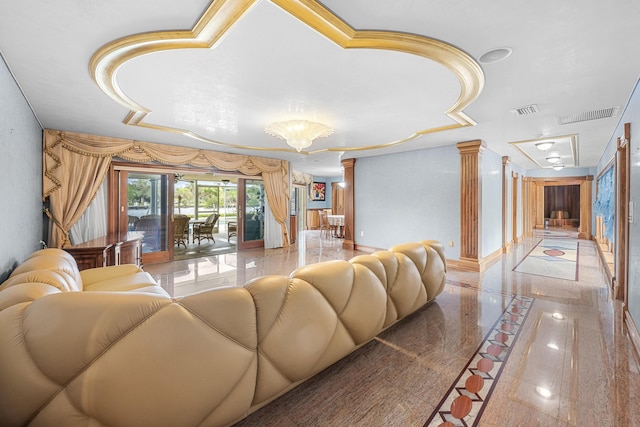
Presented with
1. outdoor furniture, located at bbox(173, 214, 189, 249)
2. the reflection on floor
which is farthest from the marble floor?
outdoor furniture, located at bbox(173, 214, 189, 249)

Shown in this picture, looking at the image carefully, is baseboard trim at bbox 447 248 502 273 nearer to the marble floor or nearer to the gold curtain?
the marble floor

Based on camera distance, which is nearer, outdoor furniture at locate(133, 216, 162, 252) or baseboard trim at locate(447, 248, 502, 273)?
baseboard trim at locate(447, 248, 502, 273)

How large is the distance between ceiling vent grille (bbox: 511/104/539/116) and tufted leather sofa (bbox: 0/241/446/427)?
10.5 feet

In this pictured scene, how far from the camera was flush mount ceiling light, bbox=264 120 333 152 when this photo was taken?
373 cm

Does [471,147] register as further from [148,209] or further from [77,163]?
[77,163]

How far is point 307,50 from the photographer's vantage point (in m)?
2.09

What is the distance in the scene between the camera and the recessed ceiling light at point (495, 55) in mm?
2057

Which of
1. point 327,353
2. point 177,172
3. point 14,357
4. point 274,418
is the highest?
point 177,172

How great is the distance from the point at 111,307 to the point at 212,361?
1.61 feet

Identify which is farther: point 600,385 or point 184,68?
point 184,68

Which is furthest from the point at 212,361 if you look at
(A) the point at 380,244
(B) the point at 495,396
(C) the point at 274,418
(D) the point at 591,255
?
(D) the point at 591,255

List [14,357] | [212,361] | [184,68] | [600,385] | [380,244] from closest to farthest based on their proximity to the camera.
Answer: [14,357] < [212,361] < [600,385] < [184,68] < [380,244]

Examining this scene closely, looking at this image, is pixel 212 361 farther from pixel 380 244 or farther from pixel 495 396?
pixel 380 244

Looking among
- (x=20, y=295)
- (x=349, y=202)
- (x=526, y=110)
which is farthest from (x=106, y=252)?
(x=526, y=110)
